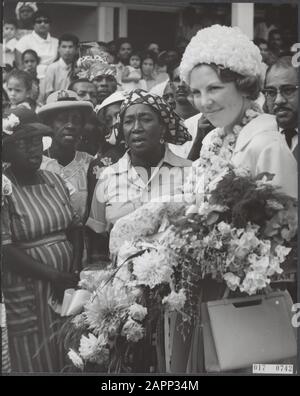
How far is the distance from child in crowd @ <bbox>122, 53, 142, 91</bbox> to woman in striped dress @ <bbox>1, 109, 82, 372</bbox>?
0.65 meters

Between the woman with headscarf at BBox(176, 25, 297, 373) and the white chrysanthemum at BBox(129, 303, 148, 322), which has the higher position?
the woman with headscarf at BBox(176, 25, 297, 373)

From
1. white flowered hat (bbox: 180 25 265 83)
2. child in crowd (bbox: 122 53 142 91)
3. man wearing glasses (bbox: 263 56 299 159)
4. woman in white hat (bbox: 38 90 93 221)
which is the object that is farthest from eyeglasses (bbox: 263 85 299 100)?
woman in white hat (bbox: 38 90 93 221)

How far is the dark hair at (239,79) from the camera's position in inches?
206

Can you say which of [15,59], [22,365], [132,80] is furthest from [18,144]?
[22,365]

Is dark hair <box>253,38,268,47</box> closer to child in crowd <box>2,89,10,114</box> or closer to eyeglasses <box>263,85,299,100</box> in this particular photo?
eyeglasses <box>263,85,299,100</box>

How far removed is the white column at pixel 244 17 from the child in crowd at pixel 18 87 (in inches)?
58.2

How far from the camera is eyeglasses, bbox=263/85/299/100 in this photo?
Result: 528 centimetres

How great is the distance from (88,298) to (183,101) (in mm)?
1522

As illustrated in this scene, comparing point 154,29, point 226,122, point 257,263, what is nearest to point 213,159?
point 226,122

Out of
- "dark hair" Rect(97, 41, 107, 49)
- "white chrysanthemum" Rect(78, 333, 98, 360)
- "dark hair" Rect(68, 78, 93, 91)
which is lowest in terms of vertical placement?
"white chrysanthemum" Rect(78, 333, 98, 360)

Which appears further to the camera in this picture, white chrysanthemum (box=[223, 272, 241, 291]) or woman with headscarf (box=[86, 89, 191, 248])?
woman with headscarf (box=[86, 89, 191, 248])

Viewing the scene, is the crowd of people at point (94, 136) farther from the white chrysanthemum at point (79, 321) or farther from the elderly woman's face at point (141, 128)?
the white chrysanthemum at point (79, 321)

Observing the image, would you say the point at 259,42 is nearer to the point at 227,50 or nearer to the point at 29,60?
the point at 227,50

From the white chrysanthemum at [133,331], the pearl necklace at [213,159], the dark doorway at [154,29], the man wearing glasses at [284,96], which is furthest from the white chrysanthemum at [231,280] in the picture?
the dark doorway at [154,29]
